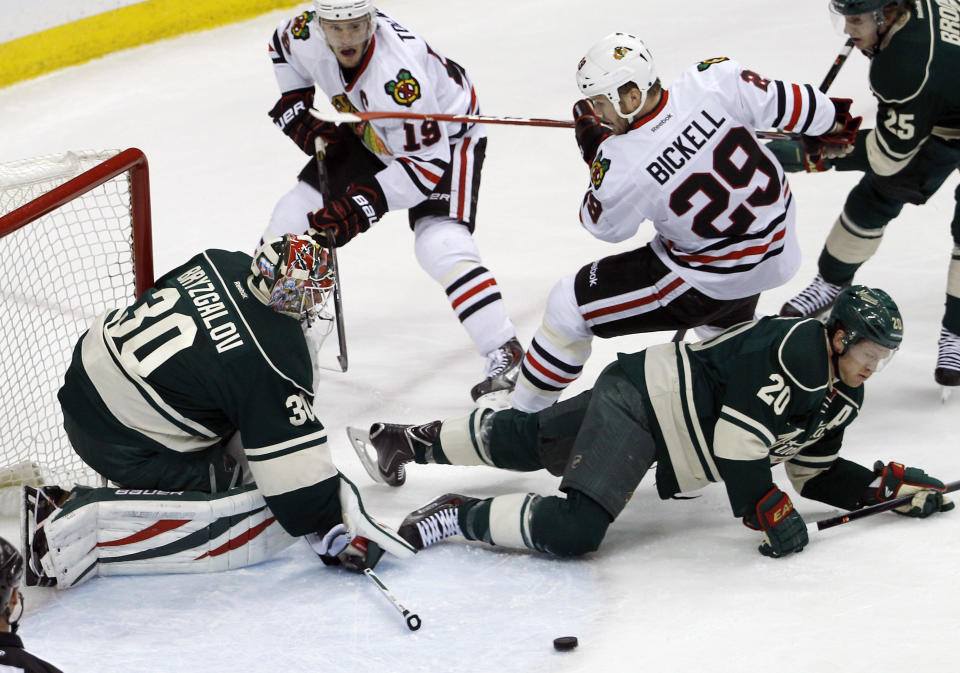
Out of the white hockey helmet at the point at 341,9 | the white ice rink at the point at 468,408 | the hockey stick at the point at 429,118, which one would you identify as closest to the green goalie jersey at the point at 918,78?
the hockey stick at the point at 429,118

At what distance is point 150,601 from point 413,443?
71cm

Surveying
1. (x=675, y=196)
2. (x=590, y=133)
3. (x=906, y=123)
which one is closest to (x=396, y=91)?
(x=590, y=133)

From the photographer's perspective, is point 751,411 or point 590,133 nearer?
point 751,411

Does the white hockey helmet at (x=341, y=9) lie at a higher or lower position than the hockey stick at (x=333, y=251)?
higher

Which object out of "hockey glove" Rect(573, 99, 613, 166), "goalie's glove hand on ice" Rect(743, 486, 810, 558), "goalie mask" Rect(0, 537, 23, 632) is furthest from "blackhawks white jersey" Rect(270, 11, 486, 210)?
"goalie mask" Rect(0, 537, 23, 632)

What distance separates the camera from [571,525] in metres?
2.59

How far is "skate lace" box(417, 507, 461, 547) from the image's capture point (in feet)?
8.89

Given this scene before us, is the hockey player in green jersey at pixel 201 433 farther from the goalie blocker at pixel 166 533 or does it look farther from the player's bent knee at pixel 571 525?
the player's bent knee at pixel 571 525

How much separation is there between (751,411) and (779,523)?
0.23 metres

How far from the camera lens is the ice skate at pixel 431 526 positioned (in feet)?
8.89

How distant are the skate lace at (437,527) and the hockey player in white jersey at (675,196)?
0.52m

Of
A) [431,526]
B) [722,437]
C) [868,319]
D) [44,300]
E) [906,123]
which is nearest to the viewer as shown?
[868,319]

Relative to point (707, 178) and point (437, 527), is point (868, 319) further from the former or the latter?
point (437, 527)

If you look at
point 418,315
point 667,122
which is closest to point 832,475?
point 667,122
